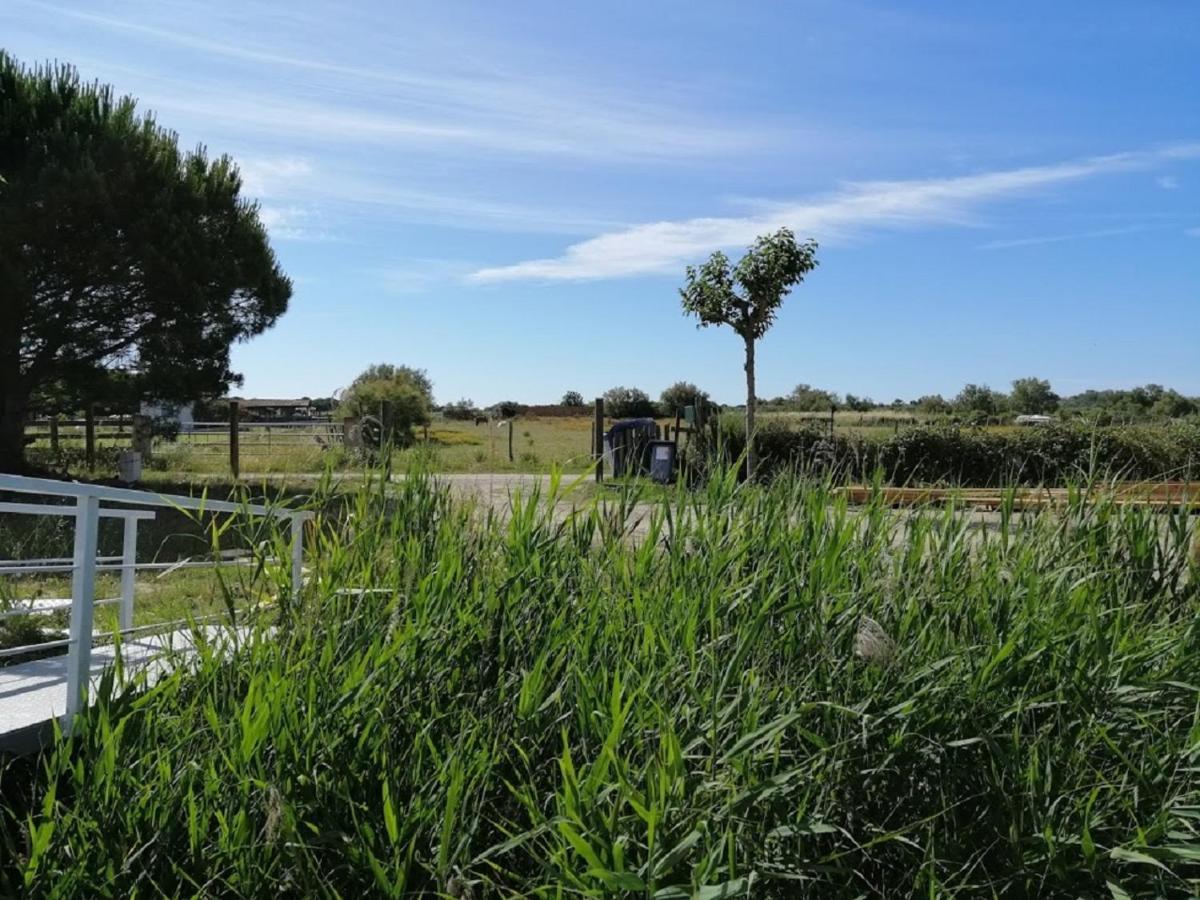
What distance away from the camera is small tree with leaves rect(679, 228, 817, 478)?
1639 cm

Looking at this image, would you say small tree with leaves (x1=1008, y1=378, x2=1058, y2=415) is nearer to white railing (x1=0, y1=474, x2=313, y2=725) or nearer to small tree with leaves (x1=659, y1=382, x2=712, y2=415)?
small tree with leaves (x1=659, y1=382, x2=712, y2=415)

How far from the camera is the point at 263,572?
4094 millimetres

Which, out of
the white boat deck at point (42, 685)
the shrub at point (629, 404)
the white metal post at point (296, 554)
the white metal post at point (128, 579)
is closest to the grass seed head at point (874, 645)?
the white metal post at point (296, 554)

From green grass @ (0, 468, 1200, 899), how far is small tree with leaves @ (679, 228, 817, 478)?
1235cm

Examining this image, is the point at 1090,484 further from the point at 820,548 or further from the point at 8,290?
the point at 8,290

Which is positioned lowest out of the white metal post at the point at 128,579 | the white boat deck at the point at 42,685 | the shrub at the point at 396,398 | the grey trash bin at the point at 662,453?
the white boat deck at the point at 42,685

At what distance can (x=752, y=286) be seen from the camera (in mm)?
16453

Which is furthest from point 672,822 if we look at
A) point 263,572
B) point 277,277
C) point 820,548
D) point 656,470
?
point 277,277

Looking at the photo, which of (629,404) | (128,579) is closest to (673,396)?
(629,404)

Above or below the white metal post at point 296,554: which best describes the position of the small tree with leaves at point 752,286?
above

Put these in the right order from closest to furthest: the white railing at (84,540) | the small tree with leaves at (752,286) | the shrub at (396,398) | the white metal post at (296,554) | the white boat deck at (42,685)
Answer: the white railing at (84,540) < the white boat deck at (42,685) < the white metal post at (296,554) < the small tree with leaves at (752,286) < the shrub at (396,398)

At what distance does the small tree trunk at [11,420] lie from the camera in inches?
658

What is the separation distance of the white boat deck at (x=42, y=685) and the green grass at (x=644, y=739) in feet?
0.43

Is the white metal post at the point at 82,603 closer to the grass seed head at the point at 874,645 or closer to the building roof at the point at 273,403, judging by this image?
the grass seed head at the point at 874,645
